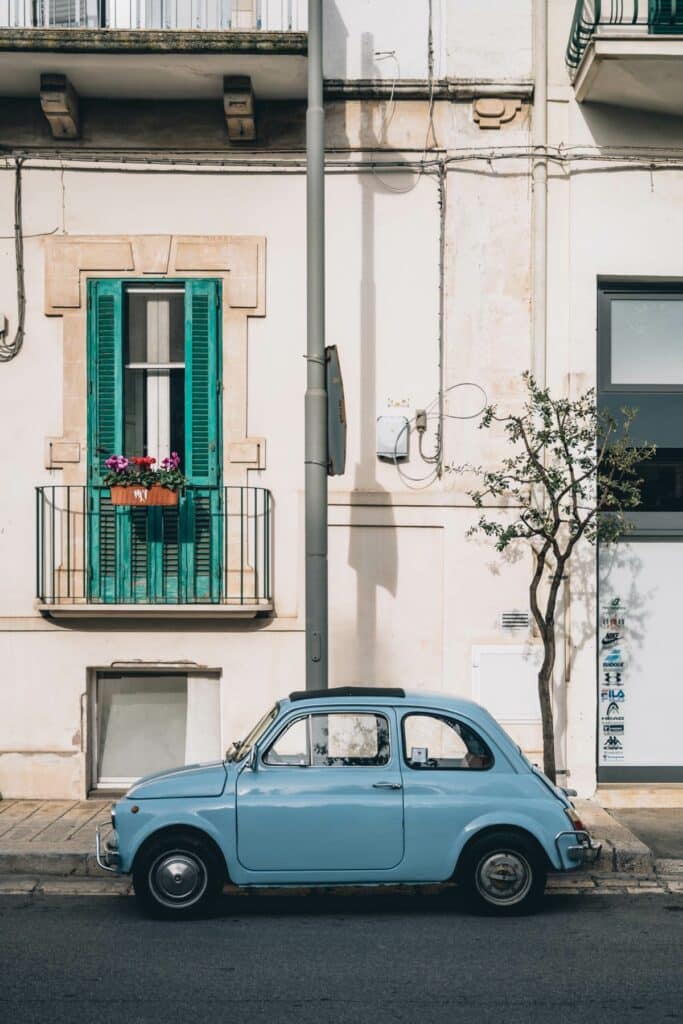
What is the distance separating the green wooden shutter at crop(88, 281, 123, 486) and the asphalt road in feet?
15.1

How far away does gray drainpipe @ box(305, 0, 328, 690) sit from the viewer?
968cm

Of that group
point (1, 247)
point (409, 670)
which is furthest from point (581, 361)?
point (1, 247)

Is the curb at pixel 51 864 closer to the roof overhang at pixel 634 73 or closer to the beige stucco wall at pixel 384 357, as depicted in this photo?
the beige stucco wall at pixel 384 357

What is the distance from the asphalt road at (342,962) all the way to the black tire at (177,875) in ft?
0.43

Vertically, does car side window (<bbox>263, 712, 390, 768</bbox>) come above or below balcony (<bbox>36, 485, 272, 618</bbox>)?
below

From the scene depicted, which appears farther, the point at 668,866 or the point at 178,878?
the point at 668,866

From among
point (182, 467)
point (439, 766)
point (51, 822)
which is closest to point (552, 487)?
point (439, 766)

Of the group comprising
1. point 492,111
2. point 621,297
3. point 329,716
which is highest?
point 492,111

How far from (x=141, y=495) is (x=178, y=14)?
461 centimetres

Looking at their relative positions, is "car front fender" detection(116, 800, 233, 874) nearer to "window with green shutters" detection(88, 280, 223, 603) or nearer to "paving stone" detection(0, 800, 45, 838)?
"paving stone" detection(0, 800, 45, 838)

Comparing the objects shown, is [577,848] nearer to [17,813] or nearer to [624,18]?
[17,813]

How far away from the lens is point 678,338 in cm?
1189

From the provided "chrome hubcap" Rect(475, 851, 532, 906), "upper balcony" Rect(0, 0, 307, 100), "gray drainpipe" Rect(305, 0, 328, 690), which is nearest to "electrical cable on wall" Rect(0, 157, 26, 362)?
"upper balcony" Rect(0, 0, 307, 100)

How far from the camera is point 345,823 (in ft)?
25.1
